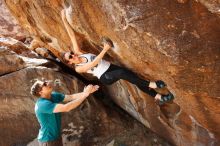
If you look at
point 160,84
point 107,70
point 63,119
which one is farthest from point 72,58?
point 63,119

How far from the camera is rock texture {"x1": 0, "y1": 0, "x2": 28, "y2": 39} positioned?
1638cm

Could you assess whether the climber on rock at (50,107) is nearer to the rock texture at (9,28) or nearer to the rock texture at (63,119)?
the rock texture at (63,119)

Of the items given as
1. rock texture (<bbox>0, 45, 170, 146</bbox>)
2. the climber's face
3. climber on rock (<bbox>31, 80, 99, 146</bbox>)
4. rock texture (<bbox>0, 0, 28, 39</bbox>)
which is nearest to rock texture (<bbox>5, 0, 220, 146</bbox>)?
the climber's face

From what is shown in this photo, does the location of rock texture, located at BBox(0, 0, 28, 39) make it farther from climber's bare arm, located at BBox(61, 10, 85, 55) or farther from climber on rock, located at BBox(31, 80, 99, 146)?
climber on rock, located at BBox(31, 80, 99, 146)

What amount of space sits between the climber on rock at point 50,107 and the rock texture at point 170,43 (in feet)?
3.37

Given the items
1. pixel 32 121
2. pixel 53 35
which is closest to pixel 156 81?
pixel 53 35

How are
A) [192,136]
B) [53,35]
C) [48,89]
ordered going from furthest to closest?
1. [53,35]
2. [192,136]
3. [48,89]

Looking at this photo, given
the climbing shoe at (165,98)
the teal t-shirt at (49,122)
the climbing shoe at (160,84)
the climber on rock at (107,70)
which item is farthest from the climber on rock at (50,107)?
the climbing shoe at (165,98)

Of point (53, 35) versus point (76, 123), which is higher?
point (53, 35)

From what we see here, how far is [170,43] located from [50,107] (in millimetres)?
2022

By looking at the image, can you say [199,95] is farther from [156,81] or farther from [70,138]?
[70,138]

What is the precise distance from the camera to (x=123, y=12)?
16.6 feet

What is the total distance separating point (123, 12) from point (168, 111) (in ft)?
10.1

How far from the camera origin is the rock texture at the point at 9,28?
16384 mm
